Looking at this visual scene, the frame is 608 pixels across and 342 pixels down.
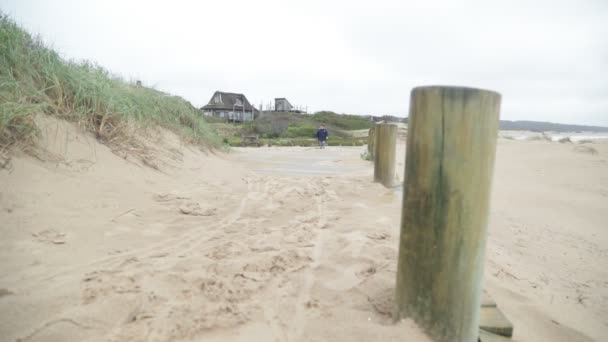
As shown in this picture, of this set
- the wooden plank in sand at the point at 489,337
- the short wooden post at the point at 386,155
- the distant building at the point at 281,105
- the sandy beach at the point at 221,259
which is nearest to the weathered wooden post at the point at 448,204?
the wooden plank in sand at the point at 489,337

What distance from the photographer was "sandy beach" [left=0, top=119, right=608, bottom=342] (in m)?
1.65

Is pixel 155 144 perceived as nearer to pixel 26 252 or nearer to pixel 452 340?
pixel 26 252

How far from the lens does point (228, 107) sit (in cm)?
4650

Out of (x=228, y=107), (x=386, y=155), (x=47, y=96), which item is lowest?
(x=386, y=155)

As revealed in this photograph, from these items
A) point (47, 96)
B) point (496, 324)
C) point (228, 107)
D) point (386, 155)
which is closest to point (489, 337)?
point (496, 324)

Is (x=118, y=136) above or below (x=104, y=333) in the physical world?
above

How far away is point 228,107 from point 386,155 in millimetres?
43659

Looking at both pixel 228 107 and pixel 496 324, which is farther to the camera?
pixel 228 107

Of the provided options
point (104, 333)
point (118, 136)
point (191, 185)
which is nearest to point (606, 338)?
point (104, 333)

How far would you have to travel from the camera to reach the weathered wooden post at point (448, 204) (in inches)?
56.2

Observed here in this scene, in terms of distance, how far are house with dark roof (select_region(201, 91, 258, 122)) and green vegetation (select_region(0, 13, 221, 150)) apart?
41013mm

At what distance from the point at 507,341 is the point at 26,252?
2.88 meters

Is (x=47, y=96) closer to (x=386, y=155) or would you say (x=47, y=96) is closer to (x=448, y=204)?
(x=448, y=204)

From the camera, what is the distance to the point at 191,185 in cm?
451
